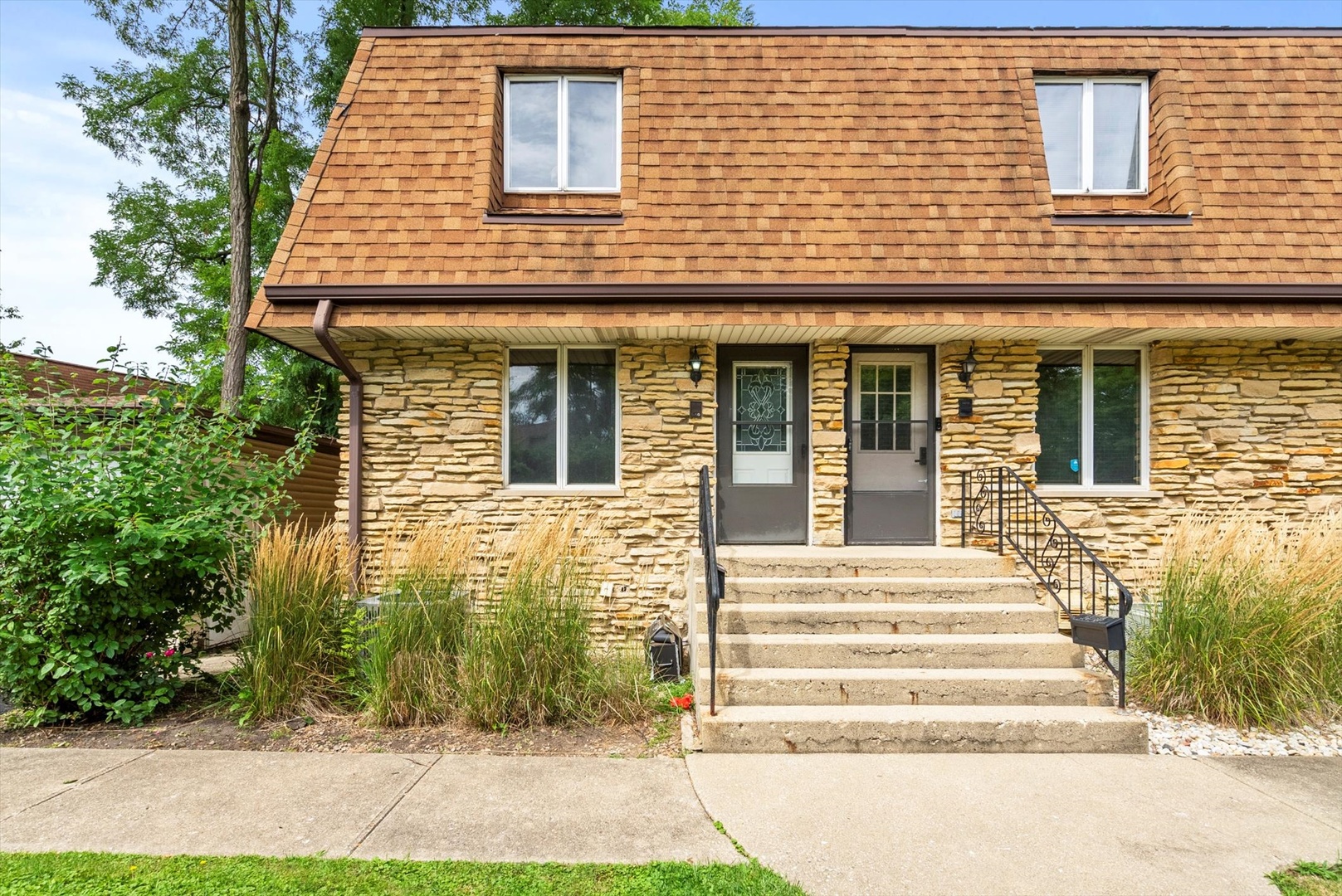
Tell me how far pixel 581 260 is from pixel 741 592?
3378 millimetres

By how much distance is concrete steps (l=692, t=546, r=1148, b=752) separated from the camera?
4531 millimetres

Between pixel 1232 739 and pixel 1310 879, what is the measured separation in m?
1.96

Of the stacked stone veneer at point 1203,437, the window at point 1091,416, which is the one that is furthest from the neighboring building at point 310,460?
the window at point 1091,416

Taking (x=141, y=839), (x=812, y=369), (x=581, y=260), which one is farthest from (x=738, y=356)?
(x=141, y=839)

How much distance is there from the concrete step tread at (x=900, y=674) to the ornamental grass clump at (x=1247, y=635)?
2.52 ft

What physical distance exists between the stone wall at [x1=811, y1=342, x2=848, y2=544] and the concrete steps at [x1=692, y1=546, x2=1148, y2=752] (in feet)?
2.88

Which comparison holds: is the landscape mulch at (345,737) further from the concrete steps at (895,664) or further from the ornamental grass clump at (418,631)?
the concrete steps at (895,664)

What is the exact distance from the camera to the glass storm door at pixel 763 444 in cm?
727

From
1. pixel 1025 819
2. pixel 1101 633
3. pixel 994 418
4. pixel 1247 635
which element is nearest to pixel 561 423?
pixel 994 418

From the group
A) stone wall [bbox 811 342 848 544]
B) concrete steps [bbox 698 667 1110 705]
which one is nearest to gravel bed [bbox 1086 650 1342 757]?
Answer: concrete steps [bbox 698 667 1110 705]

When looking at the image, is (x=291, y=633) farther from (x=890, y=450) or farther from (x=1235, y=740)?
(x=1235, y=740)

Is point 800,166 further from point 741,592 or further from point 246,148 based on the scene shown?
point 246,148

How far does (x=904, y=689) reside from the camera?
16.0 feet

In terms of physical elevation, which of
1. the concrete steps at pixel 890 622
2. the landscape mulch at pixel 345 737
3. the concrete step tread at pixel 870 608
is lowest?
the landscape mulch at pixel 345 737
